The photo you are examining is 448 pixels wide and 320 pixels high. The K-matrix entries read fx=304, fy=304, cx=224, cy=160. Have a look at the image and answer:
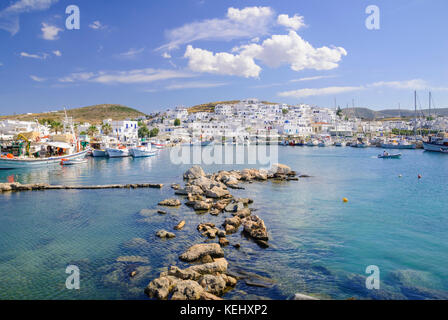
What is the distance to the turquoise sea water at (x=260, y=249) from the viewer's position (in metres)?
9.78

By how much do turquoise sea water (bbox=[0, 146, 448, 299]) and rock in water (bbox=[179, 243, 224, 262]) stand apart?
406 millimetres

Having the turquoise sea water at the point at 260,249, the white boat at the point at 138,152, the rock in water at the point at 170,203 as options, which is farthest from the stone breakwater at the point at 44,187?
the white boat at the point at 138,152

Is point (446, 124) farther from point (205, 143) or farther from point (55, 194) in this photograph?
point (55, 194)

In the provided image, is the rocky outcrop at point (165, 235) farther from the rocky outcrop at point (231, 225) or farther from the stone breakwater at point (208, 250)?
the rocky outcrop at point (231, 225)

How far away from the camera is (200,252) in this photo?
11609mm

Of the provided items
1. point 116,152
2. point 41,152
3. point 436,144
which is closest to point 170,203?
point 41,152

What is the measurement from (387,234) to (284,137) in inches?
4556

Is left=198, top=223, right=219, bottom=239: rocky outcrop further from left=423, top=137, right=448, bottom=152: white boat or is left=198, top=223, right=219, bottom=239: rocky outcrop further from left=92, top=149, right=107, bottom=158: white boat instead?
left=423, top=137, right=448, bottom=152: white boat

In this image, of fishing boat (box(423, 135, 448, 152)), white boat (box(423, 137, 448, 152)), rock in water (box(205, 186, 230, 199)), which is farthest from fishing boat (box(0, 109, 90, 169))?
fishing boat (box(423, 135, 448, 152))

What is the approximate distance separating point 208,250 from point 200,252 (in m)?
0.32

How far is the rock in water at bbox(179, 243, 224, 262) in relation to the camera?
11469 mm

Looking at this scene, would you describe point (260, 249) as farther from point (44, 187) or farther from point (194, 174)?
point (44, 187)

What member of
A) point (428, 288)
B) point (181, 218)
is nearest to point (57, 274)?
point (181, 218)

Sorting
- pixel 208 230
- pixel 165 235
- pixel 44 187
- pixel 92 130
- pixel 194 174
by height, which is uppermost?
pixel 92 130
